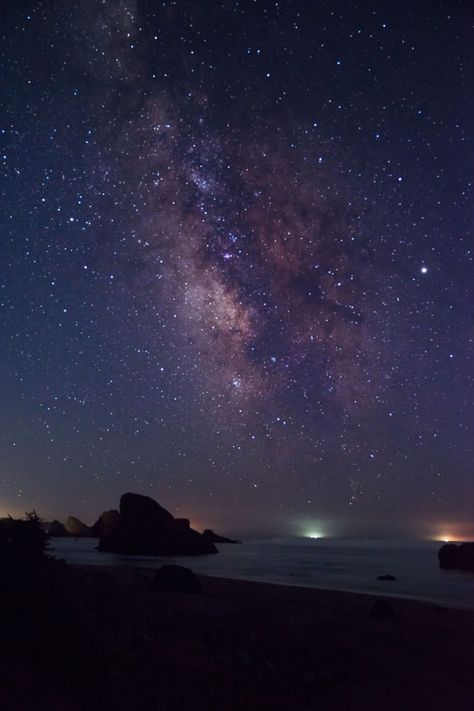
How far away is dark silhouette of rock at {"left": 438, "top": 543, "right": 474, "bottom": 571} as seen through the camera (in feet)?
217

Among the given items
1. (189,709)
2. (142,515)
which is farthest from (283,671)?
(142,515)

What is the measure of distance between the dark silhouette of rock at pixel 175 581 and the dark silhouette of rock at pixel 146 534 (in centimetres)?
5510

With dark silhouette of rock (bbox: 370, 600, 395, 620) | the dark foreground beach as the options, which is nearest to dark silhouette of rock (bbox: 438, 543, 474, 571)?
dark silhouette of rock (bbox: 370, 600, 395, 620)

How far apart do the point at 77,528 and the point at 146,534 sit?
109758mm

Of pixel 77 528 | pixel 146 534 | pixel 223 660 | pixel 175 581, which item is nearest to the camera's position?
pixel 223 660

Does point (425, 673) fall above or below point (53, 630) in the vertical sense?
below

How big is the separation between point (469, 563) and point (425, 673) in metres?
61.2

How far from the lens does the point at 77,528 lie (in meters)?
175

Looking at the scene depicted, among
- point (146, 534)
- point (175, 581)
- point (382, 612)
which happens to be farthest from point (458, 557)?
point (175, 581)

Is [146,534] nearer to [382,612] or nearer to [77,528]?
[382,612]

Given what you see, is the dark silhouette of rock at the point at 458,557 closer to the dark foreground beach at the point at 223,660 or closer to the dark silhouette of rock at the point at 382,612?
the dark silhouette of rock at the point at 382,612

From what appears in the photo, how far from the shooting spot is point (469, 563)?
65875 millimetres

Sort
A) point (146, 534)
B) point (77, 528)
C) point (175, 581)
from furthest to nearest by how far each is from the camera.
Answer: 1. point (77, 528)
2. point (146, 534)
3. point (175, 581)

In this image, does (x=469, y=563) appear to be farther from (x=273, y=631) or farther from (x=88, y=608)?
(x=88, y=608)
